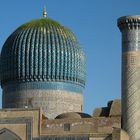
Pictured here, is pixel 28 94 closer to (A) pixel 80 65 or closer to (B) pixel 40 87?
(B) pixel 40 87

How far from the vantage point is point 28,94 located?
25.0 meters

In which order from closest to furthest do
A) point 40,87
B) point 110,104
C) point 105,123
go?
1. point 105,123
2. point 110,104
3. point 40,87

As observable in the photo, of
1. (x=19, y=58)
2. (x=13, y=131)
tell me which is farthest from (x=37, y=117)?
(x=19, y=58)

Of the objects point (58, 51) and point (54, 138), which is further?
point (58, 51)

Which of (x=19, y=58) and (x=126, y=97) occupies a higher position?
(x=19, y=58)

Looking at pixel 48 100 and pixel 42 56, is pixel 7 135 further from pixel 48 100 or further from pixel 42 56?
pixel 42 56

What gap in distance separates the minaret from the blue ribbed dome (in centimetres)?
380

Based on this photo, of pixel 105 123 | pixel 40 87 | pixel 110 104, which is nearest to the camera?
pixel 105 123

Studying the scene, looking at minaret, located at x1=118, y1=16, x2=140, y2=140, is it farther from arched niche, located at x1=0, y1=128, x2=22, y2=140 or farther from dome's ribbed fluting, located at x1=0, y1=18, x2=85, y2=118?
dome's ribbed fluting, located at x1=0, y1=18, x2=85, y2=118

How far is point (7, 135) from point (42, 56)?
13.9ft

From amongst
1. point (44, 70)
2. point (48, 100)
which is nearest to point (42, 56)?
point (44, 70)

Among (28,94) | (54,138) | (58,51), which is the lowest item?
(54,138)

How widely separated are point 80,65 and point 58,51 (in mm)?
1082

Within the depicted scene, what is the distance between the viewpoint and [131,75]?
21.6 m
